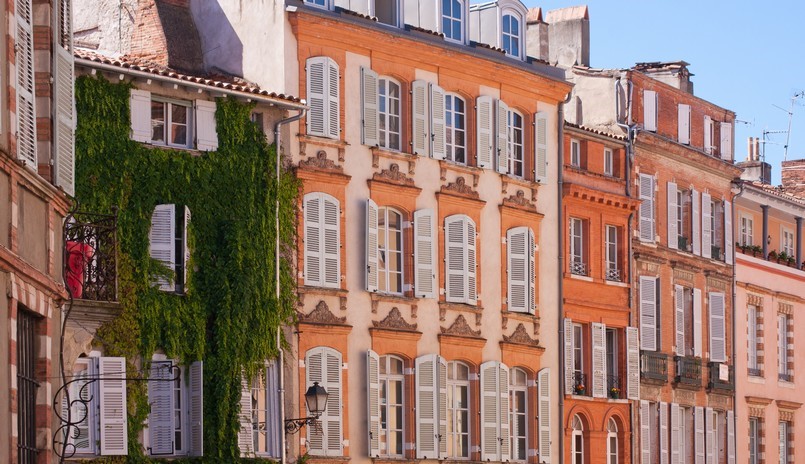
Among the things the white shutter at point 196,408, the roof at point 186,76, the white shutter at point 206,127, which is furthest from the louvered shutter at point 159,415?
the roof at point 186,76

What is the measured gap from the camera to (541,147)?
150 feet

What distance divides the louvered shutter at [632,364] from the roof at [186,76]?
14.0m

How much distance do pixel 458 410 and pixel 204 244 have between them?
8.98m

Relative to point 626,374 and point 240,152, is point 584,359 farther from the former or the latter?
point 240,152

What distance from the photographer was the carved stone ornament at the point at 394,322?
132 feet

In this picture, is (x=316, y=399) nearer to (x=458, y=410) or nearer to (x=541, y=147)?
(x=458, y=410)

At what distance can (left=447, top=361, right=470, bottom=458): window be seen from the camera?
138 ft

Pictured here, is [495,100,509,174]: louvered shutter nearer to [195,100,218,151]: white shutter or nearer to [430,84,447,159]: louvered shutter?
[430,84,447,159]: louvered shutter

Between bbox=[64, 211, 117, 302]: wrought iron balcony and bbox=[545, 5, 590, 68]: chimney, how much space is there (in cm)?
2179

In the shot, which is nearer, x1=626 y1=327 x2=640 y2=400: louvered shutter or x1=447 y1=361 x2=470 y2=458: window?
x1=447 y1=361 x2=470 y2=458: window

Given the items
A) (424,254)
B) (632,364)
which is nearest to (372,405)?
(424,254)

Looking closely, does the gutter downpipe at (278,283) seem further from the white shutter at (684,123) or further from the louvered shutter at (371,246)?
the white shutter at (684,123)

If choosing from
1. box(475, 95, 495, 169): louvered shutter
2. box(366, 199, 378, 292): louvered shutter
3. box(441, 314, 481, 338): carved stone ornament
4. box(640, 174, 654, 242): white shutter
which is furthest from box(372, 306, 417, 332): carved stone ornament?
box(640, 174, 654, 242): white shutter

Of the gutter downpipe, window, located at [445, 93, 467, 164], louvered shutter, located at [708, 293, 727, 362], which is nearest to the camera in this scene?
the gutter downpipe
